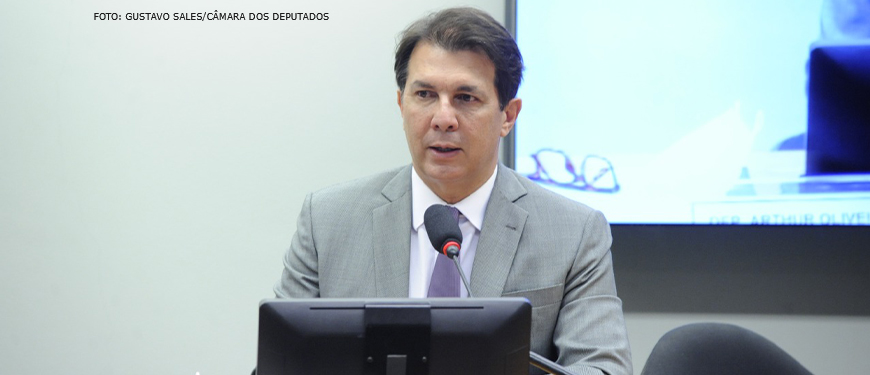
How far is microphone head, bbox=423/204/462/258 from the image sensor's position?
1438 mm

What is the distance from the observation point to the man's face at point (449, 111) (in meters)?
1.80

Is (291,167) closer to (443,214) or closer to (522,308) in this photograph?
(443,214)

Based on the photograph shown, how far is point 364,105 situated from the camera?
2805 mm

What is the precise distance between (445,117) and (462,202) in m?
0.23

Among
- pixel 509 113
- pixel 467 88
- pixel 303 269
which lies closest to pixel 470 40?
pixel 467 88

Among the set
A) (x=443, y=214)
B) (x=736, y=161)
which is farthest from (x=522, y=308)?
(x=736, y=161)

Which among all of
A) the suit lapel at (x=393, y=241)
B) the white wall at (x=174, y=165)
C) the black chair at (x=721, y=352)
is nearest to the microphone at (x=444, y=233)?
the suit lapel at (x=393, y=241)

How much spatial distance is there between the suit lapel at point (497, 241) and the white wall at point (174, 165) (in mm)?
930

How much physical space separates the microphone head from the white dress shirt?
1.10 feet

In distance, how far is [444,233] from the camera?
4.76ft

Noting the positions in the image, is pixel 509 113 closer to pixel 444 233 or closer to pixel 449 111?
pixel 449 111

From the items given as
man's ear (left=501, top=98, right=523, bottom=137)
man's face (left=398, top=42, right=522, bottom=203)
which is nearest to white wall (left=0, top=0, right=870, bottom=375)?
man's ear (left=501, top=98, right=523, bottom=137)

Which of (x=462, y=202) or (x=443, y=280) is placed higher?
(x=462, y=202)

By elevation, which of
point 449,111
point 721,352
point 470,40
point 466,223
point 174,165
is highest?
point 470,40
